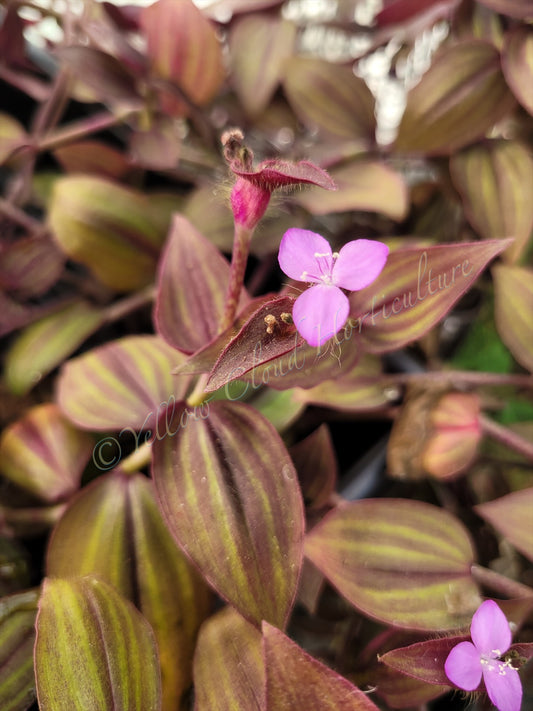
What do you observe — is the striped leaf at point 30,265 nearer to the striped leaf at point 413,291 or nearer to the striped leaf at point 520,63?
the striped leaf at point 413,291

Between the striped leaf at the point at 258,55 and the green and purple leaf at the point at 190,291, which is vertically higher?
the striped leaf at the point at 258,55

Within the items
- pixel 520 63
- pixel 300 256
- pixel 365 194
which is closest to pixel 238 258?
pixel 300 256

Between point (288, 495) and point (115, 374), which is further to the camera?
point (115, 374)

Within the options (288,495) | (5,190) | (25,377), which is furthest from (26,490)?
(5,190)

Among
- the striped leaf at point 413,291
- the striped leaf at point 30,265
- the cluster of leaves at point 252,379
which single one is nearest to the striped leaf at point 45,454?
the cluster of leaves at point 252,379

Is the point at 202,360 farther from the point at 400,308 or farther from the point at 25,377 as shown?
the point at 25,377
